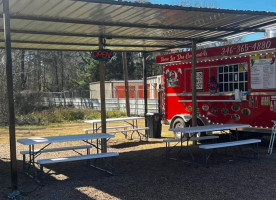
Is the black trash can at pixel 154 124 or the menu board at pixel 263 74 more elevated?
the menu board at pixel 263 74

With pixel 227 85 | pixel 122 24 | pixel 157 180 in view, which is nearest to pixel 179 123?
pixel 227 85

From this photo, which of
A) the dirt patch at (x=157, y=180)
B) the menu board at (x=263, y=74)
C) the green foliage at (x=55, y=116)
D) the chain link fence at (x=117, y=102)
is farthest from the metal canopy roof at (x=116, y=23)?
the chain link fence at (x=117, y=102)

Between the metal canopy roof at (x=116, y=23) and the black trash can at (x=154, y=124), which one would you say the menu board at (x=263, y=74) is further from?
the black trash can at (x=154, y=124)

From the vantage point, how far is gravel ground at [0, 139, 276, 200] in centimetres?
528

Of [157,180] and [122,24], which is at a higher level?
[122,24]

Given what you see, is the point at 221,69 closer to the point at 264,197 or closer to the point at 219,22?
the point at 219,22

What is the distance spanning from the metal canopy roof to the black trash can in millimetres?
2616

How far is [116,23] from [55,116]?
41.9 feet

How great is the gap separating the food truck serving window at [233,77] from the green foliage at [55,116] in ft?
37.0

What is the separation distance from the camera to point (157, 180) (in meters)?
6.08

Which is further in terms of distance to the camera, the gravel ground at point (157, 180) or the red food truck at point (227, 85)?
the red food truck at point (227, 85)

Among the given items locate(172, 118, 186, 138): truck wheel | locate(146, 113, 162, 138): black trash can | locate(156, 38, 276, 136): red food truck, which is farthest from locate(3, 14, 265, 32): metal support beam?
locate(146, 113, 162, 138): black trash can

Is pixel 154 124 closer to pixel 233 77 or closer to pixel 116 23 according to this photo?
pixel 233 77

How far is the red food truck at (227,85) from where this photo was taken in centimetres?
877
